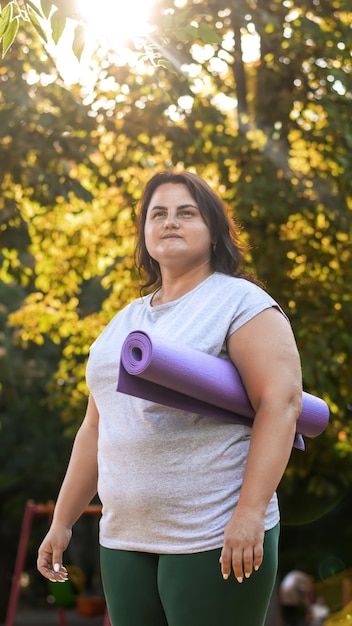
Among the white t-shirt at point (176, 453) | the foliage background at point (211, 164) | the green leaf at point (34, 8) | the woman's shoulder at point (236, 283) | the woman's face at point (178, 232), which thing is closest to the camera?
the white t-shirt at point (176, 453)

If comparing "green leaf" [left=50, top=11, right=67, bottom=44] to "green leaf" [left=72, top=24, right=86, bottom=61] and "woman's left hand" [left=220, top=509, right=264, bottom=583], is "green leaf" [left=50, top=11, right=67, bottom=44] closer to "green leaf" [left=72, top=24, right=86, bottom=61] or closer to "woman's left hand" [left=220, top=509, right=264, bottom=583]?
"green leaf" [left=72, top=24, right=86, bottom=61]

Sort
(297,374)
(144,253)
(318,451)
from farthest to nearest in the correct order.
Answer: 1. (318,451)
2. (144,253)
3. (297,374)

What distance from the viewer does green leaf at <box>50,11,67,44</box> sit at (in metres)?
2.50

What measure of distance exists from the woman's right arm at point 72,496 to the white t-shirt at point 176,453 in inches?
6.6

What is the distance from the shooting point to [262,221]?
803cm

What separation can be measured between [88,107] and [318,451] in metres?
3.55

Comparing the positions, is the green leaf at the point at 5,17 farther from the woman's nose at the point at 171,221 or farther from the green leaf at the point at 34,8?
the woman's nose at the point at 171,221

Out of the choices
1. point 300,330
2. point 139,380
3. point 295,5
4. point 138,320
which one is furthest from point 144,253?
point 295,5

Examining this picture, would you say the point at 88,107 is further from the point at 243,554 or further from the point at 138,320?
the point at 243,554

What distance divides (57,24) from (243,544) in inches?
55.3

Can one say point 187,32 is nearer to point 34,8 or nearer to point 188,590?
point 34,8

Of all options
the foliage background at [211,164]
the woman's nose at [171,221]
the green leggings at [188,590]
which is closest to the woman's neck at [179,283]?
the woman's nose at [171,221]

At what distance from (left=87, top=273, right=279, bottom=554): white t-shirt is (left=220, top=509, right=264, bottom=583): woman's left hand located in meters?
0.06

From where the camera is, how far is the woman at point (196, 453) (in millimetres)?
1984
